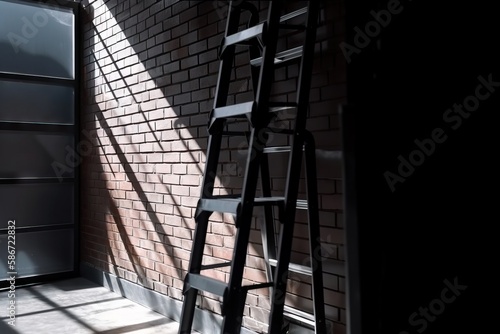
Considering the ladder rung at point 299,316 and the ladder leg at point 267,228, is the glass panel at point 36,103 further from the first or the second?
the ladder rung at point 299,316

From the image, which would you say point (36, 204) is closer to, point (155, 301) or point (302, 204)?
point (155, 301)

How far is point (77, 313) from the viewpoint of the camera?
3.53 meters

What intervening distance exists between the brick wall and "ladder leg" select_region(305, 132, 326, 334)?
0.14 meters

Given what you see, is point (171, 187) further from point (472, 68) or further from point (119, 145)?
point (472, 68)

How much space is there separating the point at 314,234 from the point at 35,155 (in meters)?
3.29

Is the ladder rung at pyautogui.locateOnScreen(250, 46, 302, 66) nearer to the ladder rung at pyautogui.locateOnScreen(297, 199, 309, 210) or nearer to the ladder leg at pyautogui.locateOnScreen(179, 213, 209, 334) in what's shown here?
the ladder rung at pyautogui.locateOnScreen(297, 199, 309, 210)

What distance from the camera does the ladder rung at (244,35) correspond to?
2.10 meters

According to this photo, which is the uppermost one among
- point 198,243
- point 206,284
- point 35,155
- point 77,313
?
point 35,155

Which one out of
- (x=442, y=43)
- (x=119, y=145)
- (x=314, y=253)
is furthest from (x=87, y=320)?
(x=442, y=43)

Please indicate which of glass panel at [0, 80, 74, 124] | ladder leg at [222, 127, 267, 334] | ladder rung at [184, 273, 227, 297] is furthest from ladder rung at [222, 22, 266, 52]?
glass panel at [0, 80, 74, 124]

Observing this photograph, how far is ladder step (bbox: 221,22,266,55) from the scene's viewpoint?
2099 millimetres

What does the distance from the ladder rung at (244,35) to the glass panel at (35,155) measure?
113 inches

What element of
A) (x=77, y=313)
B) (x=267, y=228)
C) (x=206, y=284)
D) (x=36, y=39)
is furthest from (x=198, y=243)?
(x=36, y=39)

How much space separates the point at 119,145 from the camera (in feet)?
13.4
